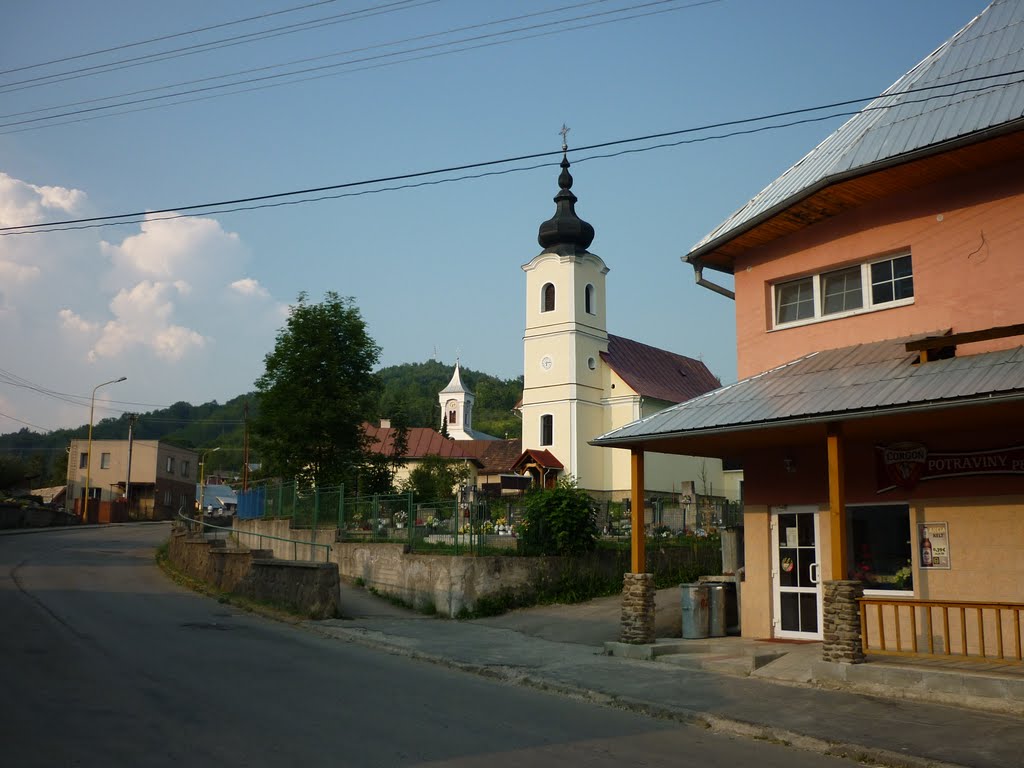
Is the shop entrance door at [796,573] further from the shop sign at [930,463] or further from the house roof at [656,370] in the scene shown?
the house roof at [656,370]

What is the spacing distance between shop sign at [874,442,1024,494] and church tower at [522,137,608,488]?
4141 cm

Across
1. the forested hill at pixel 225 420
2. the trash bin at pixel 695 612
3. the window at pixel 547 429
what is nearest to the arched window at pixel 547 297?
the window at pixel 547 429

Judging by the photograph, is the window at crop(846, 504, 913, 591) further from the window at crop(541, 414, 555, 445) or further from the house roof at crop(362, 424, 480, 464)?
the house roof at crop(362, 424, 480, 464)

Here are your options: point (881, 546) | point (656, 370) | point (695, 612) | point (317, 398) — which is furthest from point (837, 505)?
point (656, 370)

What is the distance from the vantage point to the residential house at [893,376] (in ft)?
36.7

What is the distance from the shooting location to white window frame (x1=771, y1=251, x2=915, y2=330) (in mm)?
13406

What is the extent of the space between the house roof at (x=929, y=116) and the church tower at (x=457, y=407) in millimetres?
93117

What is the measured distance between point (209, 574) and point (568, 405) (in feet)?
115

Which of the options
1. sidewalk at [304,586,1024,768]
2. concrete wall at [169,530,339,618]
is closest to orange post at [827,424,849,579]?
sidewalk at [304,586,1024,768]

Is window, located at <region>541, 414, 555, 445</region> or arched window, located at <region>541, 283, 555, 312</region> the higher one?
arched window, located at <region>541, 283, 555, 312</region>

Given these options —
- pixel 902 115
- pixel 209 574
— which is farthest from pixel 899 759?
pixel 209 574

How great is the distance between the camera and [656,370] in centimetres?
6216

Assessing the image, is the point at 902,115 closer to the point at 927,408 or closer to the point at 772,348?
the point at 772,348

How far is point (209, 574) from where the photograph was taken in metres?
22.0
